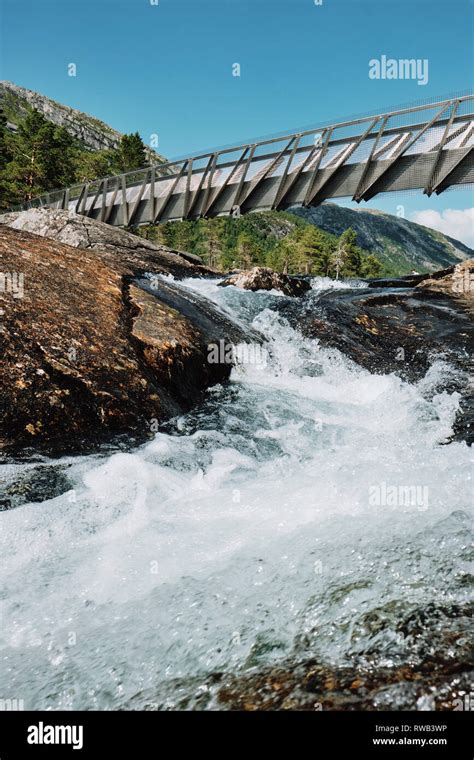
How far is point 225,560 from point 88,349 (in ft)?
11.9

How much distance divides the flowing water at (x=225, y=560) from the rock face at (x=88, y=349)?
489 millimetres

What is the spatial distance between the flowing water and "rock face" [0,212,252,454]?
49 centimetres

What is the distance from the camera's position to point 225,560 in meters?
3.68

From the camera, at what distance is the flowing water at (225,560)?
2701 millimetres

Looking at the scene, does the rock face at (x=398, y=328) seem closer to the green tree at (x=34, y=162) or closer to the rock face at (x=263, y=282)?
the rock face at (x=263, y=282)

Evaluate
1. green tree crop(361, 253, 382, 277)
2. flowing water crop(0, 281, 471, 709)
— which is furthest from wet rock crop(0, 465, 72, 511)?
green tree crop(361, 253, 382, 277)

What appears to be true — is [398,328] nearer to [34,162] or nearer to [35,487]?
[35,487]

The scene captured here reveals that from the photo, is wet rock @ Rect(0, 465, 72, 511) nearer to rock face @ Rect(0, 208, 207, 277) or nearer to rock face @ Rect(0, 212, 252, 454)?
rock face @ Rect(0, 212, 252, 454)

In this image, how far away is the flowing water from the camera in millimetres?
2701

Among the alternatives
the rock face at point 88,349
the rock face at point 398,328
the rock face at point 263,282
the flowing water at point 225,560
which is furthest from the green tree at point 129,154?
the flowing water at point 225,560

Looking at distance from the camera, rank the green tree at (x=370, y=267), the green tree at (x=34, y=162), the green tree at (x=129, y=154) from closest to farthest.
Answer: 1. the green tree at (x=34, y=162)
2. the green tree at (x=129, y=154)
3. the green tree at (x=370, y=267)

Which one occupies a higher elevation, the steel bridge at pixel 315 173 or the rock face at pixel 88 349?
the steel bridge at pixel 315 173
